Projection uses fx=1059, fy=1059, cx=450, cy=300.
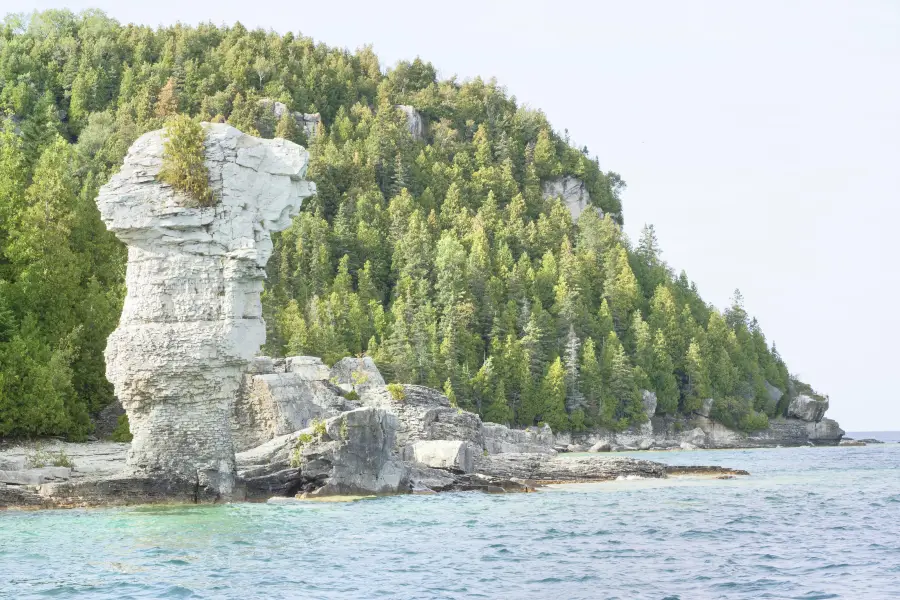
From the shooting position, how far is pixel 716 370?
102500 millimetres

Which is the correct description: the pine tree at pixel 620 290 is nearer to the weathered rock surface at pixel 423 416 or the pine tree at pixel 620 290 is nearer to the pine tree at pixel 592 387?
the pine tree at pixel 592 387

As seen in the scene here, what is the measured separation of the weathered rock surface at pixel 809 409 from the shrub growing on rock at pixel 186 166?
8559 cm

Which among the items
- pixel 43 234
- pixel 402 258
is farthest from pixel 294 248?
pixel 43 234

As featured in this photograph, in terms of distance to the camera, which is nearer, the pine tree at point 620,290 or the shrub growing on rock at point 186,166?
the shrub growing on rock at point 186,166

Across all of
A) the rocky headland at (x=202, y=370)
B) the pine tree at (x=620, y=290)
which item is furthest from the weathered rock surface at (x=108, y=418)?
the pine tree at (x=620, y=290)

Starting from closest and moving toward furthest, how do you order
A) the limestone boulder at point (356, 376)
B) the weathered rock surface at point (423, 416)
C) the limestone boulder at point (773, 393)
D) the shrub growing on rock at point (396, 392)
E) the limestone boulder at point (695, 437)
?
1. the weathered rock surface at point (423, 416)
2. the shrub growing on rock at point (396, 392)
3. the limestone boulder at point (356, 376)
4. the limestone boulder at point (695, 437)
5. the limestone boulder at point (773, 393)

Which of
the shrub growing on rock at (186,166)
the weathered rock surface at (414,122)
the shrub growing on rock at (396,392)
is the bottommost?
the shrub growing on rock at (396,392)

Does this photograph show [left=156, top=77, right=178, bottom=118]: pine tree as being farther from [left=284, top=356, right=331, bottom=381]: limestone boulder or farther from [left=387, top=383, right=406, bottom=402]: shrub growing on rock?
[left=387, top=383, right=406, bottom=402]: shrub growing on rock

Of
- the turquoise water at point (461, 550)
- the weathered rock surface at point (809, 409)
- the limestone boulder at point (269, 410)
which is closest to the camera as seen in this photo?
the turquoise water at point (461, 550)

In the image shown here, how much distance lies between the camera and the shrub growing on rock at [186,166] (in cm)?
3045

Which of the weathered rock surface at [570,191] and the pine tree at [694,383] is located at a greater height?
the weathered rock surface at [570,191]

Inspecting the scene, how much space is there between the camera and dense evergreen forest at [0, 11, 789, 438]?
280 feet

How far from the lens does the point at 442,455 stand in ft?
125

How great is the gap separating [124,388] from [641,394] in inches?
2668
